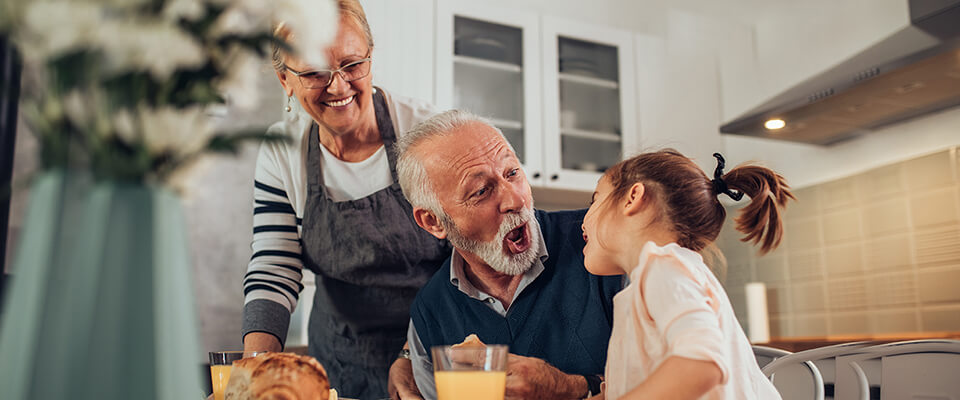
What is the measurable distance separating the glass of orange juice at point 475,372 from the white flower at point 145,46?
364 mm

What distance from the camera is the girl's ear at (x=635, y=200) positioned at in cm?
112

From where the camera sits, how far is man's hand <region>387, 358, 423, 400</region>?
4.05 feet

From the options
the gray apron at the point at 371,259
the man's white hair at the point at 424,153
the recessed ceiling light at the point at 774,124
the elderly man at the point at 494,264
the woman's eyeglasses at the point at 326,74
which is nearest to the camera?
the elderly man at the point at 494,264

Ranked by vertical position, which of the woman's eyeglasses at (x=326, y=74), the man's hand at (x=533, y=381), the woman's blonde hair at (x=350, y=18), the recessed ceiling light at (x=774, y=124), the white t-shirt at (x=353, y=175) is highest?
the recessed ceiling light at (x=774, y=124)

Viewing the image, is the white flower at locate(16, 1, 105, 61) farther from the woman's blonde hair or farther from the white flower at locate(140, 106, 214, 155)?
the woman's blonde hair

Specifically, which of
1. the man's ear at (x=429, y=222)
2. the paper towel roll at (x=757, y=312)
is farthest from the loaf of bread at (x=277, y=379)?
the paper towel roll at (x=757, y=312)

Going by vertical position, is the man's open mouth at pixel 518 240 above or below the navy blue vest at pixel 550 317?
above

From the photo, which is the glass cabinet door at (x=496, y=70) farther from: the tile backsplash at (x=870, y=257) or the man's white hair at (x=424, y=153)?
the man's white hair at (x=424, y=153)

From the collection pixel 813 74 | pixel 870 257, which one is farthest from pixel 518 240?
pixel 813 74

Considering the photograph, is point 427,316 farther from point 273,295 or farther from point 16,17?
point 16,17

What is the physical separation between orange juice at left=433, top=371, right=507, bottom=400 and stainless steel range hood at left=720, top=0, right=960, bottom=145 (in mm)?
2174

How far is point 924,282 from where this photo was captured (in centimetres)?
276

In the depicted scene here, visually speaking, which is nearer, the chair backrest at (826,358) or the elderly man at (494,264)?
the chair backrest at (826,358)

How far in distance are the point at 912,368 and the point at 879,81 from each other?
176cm
